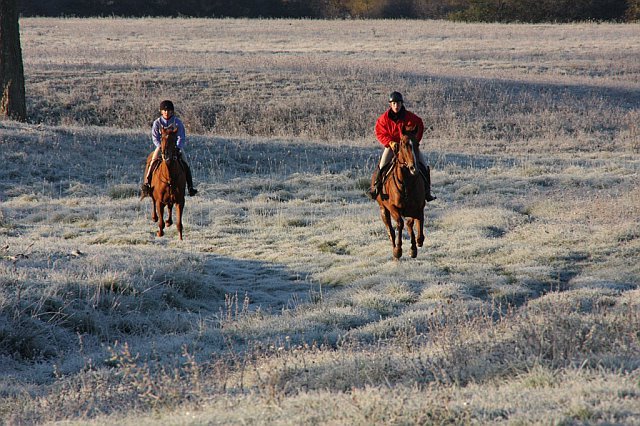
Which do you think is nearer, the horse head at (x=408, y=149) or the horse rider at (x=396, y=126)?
the horse head at (x=408, y=149)

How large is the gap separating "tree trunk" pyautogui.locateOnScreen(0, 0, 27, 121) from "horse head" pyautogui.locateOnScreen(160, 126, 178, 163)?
16.6 meters

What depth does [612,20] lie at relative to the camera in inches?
2884

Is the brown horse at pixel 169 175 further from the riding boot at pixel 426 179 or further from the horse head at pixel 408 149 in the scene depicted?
the riding boot at pixel 426 179

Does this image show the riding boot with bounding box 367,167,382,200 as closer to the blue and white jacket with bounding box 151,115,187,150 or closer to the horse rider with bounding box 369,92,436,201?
the horse rider with bounding box 369,92,436,201

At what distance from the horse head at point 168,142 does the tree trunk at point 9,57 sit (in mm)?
16563

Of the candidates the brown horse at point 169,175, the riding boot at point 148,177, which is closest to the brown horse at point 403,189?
the brown horse at point 169,175

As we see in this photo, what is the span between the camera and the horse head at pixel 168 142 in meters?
12.8

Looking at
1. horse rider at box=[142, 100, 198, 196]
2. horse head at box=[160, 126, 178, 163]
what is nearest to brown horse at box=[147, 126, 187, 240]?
horse head at box=[160, 126, 178, 163]

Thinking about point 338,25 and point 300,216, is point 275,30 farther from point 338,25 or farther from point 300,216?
point 300,216

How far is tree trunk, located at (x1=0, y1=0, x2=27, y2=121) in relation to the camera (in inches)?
1070

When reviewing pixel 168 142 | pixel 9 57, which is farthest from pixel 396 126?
pixel 9 57

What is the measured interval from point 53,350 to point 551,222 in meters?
10.5

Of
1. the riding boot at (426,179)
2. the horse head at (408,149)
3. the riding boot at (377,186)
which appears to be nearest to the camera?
the horse head at (408,149)

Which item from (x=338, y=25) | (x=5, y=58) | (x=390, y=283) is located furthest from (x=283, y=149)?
(x=338, y=25)
